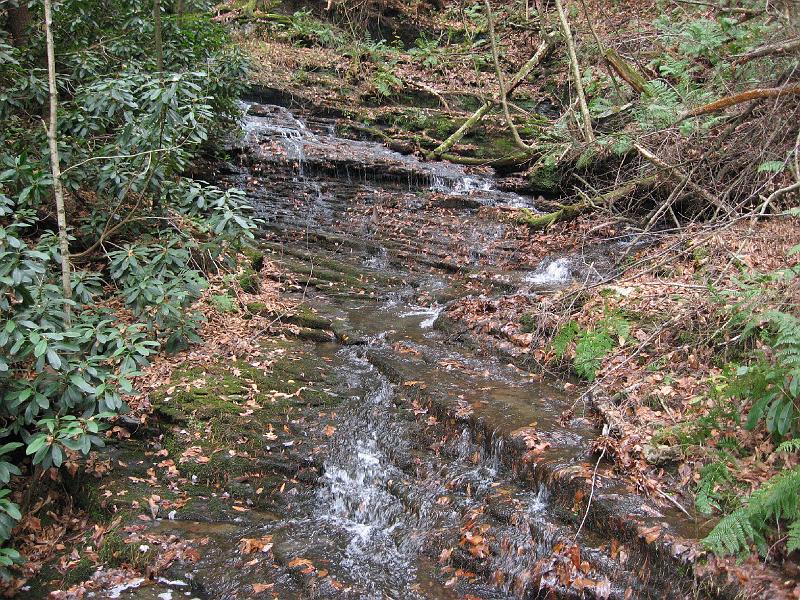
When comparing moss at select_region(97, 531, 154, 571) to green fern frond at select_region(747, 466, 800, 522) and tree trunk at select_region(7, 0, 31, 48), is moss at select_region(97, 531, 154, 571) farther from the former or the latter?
tree trunk at select_region(7, 0, 31, 48)

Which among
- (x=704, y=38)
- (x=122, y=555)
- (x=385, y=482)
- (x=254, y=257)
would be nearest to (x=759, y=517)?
(x=385, y=482)

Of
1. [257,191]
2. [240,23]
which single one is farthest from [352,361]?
[240,23]

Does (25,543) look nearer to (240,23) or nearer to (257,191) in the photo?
(257,191)

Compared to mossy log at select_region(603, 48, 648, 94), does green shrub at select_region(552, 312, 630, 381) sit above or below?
below

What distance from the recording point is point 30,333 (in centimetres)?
421

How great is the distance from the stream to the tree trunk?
478cm

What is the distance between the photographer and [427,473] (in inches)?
215

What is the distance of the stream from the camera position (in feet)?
14.2

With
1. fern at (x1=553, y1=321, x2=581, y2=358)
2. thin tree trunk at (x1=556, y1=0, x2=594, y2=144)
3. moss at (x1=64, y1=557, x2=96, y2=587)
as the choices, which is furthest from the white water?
moss at (x1=64, y1=557, x2=96, y2=587)

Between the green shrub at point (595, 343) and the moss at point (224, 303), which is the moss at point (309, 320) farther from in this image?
the green shrub at point (595, 343)

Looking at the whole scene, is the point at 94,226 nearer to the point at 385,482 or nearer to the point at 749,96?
the point at 385,482

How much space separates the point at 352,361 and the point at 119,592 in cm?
385

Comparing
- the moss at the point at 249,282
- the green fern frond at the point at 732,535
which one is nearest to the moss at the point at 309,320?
the moss at the point at 249,282

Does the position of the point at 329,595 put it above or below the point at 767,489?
below
